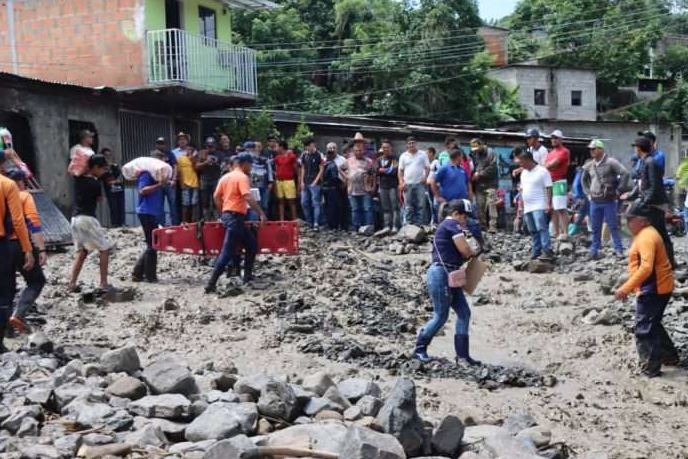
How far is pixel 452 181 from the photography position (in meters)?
13.2

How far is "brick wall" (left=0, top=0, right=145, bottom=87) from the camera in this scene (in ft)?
68.6

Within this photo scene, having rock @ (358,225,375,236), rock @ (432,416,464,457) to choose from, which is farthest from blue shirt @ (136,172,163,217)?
rock @ (432,416,464,457)

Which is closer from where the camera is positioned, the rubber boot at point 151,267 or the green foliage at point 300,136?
the rubber boot at point 151,267

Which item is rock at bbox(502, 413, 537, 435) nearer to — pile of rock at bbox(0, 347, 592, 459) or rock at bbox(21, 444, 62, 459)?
pile of rock at bbox(0, 347, 592, 459)

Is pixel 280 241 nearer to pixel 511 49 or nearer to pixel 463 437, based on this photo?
pixel 463 437

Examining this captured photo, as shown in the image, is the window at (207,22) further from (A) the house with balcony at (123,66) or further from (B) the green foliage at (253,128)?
(B) the green foliage at (253,128)

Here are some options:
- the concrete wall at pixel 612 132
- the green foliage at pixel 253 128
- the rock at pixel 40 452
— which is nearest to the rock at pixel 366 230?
the green foliage at pixel 253 128

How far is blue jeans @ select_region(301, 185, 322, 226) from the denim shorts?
2162 millimetres

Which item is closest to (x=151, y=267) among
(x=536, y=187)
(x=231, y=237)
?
(x=231, y=237)

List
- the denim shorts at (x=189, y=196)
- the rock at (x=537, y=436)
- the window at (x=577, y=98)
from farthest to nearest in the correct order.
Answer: the window at (x=577, y=98) → the denim shorts at (x=189, y=196) → the rock at (x=537, y=436)

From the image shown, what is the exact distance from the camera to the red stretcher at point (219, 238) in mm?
11797

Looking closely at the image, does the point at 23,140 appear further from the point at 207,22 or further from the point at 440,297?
the point at 440,297

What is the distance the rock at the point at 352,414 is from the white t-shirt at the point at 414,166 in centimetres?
1019

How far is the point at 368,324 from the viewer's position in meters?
10.0
